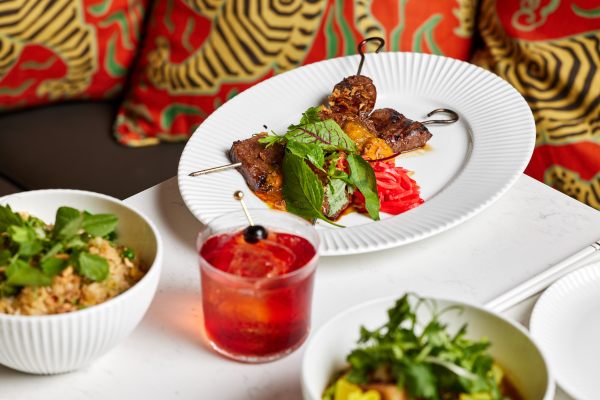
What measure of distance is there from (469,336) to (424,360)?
0.11 m

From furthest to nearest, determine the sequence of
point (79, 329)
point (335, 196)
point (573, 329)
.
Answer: point (335, 196)
point (573, 329)
point (79, 329)

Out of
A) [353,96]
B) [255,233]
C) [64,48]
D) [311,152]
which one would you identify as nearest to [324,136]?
[311,152]

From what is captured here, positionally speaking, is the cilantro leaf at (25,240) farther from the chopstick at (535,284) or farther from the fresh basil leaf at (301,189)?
the chopstick at (535,284)

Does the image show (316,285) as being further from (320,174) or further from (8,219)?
(8,219)

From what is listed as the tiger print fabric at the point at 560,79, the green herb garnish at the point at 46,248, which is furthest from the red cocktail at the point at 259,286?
the tiger print fabric at the point at 560,79

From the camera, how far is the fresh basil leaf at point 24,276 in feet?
2.65

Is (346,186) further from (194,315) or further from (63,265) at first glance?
(63,265)

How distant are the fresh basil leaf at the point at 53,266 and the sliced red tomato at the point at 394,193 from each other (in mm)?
494

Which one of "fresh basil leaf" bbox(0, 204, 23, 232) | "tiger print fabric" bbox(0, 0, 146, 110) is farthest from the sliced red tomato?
"tiger print fabric" bbox(0, 0, 146, 110)

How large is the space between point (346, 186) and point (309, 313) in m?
0.31

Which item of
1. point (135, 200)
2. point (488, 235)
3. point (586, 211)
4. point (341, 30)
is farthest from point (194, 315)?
point (341, 30)

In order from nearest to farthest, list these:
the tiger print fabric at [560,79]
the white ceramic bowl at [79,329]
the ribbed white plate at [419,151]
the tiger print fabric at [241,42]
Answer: the white ceramic bowl at [79,329] < the ribbed white plate at [419,151] < the tiger print fabric at [560,79] < the tiger print fabric at [241,42]

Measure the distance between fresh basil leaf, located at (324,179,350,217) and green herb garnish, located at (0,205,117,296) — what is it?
1.17ft

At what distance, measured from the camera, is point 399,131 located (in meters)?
1.32
